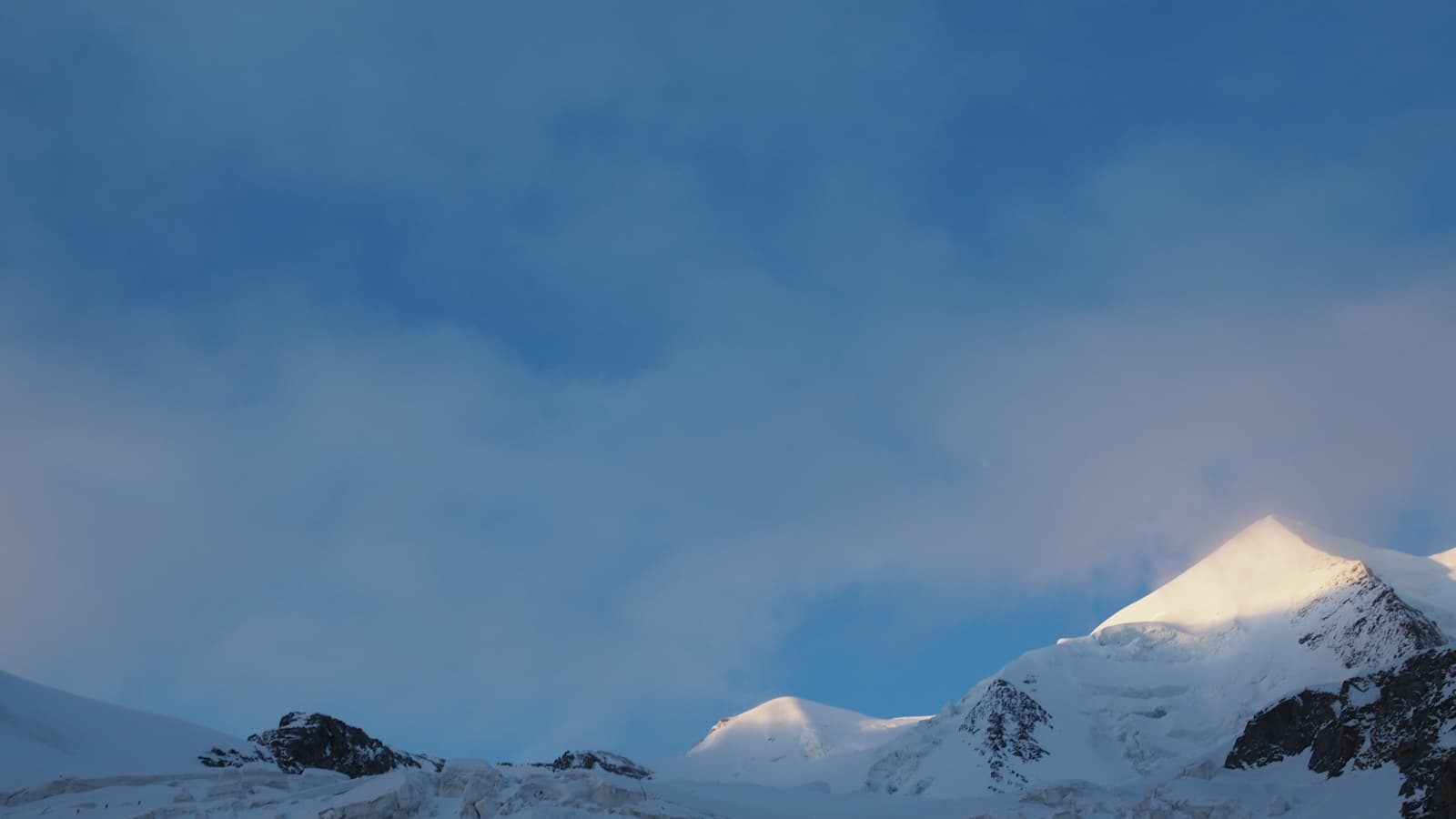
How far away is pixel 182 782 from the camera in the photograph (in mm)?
69250

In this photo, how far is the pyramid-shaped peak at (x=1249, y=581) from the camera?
168 metres

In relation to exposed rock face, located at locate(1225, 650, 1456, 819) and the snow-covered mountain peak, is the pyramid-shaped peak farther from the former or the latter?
exposed rock face, located at locate(1225, 650, 1456, 819)

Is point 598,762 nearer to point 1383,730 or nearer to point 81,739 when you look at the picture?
point 81,739

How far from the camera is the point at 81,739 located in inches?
3061

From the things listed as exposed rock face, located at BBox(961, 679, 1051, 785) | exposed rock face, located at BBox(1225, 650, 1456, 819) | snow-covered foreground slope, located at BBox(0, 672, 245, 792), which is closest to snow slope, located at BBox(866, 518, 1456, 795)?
exposed rock face, located at BBox(961, 679, 1051, 785)

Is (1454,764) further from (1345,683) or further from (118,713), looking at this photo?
(118,713)

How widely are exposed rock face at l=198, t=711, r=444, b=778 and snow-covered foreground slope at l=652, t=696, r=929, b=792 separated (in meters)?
74.5


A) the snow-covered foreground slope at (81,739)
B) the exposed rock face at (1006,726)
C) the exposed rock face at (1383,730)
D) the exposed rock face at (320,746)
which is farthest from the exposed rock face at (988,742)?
the snow-covered foreground slope at (81,739)

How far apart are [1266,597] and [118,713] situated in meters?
142

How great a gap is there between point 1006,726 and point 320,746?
312ft

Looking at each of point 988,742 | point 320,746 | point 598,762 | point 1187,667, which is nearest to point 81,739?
point 320,746

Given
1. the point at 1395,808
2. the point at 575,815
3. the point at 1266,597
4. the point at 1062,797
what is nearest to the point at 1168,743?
the point at 1266,597

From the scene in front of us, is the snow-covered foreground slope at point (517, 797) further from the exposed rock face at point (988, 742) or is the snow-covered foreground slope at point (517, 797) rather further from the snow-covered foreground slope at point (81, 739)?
the exposed rock face at point (988, 742)

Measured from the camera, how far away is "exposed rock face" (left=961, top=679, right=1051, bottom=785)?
153m
